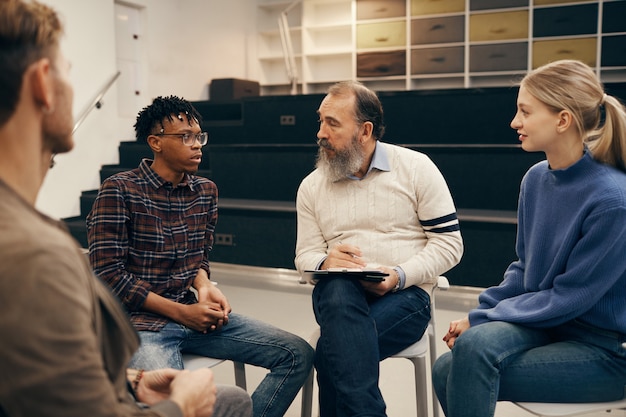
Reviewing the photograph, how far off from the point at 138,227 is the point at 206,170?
10.9ft

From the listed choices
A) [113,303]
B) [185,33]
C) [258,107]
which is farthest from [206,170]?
[113,303]

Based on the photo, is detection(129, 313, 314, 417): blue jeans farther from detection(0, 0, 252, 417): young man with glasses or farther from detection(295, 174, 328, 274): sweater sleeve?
detection(0, 0, 252, 417): young man with glasses

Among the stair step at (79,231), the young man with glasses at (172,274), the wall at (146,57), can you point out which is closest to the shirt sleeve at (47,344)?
the young man with glasses at (172,274)

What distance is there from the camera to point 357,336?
163cm

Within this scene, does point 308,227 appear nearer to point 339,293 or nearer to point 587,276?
point 339,293

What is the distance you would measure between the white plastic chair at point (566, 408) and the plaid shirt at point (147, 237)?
94 centimetres

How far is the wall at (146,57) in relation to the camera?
5.02m

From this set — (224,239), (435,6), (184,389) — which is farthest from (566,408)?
(435,6)

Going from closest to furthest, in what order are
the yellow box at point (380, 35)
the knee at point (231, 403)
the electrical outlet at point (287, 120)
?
the knee at point (231, 403)
the electrical outlet at point (287, 120)
the yellow box at point (380, 35)

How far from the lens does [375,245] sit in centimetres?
193

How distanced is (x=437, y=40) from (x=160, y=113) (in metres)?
5.82

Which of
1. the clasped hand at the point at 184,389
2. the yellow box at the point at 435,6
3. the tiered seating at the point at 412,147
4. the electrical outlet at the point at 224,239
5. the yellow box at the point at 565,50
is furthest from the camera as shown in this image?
the yellow box at the point at 435,6

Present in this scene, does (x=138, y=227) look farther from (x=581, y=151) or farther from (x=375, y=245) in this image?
(x=581, y=151)

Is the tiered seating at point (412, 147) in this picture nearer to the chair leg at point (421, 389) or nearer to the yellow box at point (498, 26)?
the chair leg at point (421, 389)
